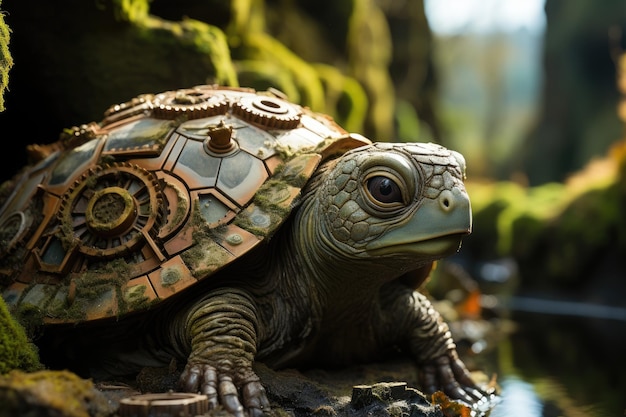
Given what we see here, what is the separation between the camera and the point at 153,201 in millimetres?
3826

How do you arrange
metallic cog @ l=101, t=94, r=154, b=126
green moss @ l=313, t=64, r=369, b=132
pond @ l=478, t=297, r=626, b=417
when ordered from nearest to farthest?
metallic cog @ l=101, t=94, r=154, b=126
pond @ l=478, t=297, r=626, b=417
green moss @ l=313, t=64, r=369, b=132

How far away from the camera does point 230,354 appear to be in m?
3.45

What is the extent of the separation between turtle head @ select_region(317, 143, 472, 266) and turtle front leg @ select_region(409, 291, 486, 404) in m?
1.15

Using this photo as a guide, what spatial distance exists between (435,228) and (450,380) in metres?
1.59

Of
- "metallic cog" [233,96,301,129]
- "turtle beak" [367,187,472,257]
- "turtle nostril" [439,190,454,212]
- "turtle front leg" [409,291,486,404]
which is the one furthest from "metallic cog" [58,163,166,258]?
"turtle front leg" [409,291,486,404]

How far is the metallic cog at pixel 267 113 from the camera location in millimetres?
4348

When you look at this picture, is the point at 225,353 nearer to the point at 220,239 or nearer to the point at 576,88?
the point at 220,239

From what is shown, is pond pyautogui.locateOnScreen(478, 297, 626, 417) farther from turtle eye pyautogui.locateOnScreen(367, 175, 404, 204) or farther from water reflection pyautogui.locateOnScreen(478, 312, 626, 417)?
turtle eye pyautogui.locateOnScreen(367, 175, 404, 204)

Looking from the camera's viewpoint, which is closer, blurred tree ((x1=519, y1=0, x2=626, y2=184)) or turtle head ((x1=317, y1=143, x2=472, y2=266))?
turtle head ((x1=317, y1=143, x2=472, y2=266))

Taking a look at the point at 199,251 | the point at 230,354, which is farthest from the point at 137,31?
the point at 230,354

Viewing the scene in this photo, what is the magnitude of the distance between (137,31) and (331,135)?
2704mm

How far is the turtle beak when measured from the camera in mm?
3529

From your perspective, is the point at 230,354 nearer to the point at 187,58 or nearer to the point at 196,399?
the point at 196,399

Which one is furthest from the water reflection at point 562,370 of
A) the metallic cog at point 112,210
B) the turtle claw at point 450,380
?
the metallic cog at point 112,210
